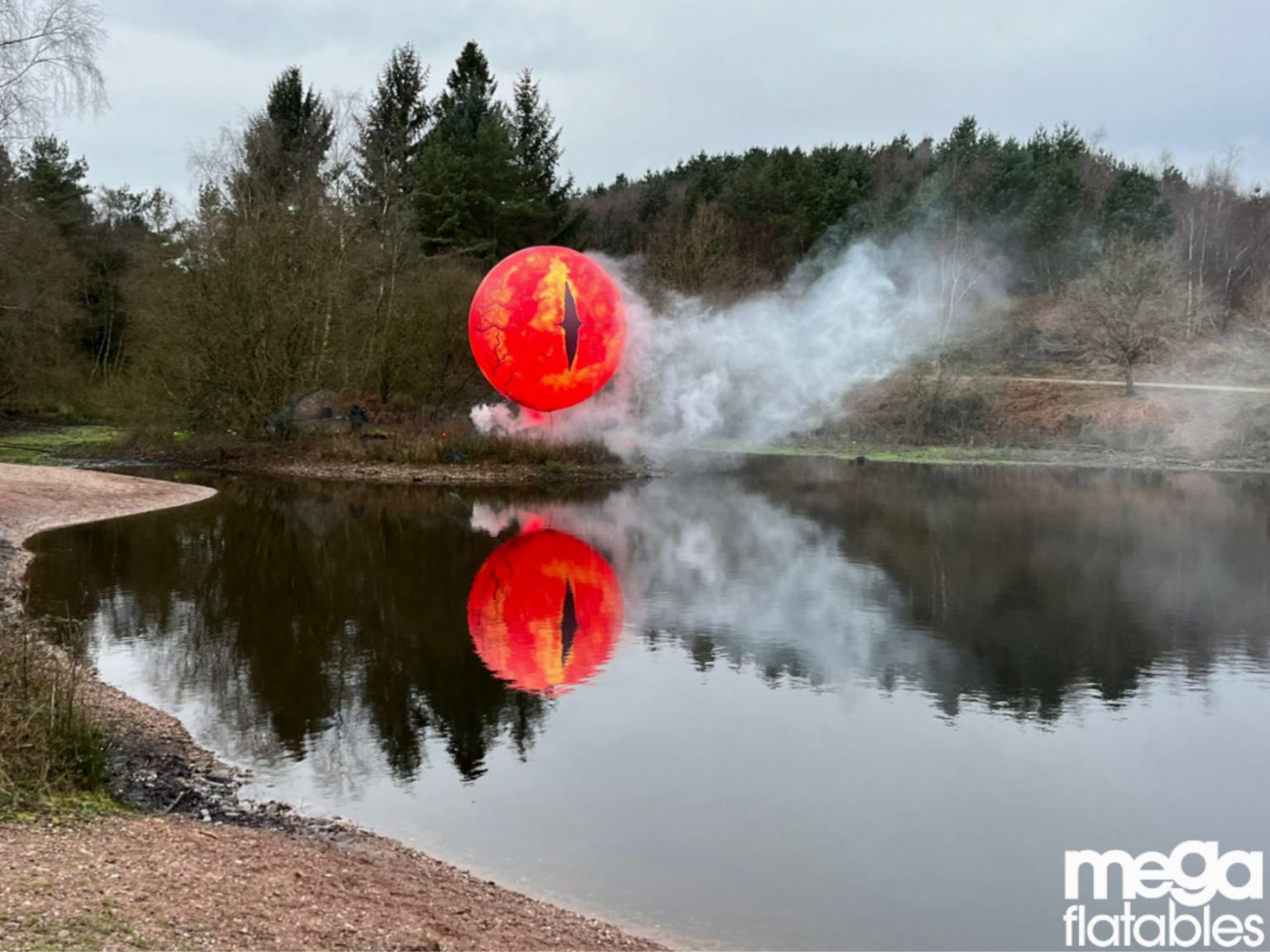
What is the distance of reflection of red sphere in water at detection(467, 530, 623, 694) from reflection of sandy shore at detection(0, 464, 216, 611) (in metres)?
7.04

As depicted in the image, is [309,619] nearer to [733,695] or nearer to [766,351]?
[733,695]

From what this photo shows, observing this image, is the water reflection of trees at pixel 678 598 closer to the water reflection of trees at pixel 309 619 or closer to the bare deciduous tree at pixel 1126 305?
the water reflection of trees at pixel 309 619

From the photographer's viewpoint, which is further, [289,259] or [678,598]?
[289,259]

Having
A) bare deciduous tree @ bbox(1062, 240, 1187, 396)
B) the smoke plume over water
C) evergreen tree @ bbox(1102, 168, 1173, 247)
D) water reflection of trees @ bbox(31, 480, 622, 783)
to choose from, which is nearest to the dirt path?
bare deciduous tree @ bbox(1062, 240, 1187, 396)

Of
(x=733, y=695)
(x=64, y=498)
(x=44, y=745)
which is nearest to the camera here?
(x=44, y=745)

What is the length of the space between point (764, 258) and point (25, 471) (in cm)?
2869

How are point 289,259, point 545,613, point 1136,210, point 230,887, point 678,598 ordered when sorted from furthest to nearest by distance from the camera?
1. point 1136,210
2. point 289,259
3. point 678,598
4. point 545,613
5. point 230,887

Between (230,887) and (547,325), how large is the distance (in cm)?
1766

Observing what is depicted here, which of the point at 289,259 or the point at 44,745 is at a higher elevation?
the point at 289,259

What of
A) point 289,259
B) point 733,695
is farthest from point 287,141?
point 733,695

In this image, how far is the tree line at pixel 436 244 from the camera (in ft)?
96.4

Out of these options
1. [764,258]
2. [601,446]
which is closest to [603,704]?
[601,446]

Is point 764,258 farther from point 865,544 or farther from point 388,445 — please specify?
point 865,544

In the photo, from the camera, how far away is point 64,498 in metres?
20.5
